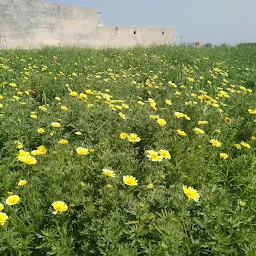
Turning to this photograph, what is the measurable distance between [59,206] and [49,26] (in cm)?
1576

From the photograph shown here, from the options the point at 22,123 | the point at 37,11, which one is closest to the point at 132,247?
the point at 22,123

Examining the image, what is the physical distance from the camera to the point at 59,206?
5.40 ft

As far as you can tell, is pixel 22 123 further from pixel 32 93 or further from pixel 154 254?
pixel 154 254

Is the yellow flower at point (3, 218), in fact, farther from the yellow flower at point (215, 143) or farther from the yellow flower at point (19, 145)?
the yellow flower at point (215, 143)

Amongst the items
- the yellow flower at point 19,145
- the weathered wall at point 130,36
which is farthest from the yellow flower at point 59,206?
the weathered wall at point 130,36

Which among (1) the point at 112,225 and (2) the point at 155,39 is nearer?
(1) the point at 112,225

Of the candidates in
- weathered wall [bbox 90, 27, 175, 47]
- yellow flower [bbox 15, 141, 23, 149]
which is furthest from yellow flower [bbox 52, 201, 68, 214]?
weathered wall [bbox 90, 27, 175, 47]

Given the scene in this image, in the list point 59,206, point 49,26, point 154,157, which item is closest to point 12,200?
point 59,206

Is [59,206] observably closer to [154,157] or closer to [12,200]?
[12,200]

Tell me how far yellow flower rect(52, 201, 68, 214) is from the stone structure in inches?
522

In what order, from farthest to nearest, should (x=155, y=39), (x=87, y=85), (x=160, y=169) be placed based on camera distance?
(x=155, y=39) → (x=87, y=85) → (x=160, y=169)

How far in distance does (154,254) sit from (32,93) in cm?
389

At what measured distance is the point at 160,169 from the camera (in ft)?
6.89

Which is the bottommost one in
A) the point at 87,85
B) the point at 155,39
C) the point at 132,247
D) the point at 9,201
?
the point at 132,247
